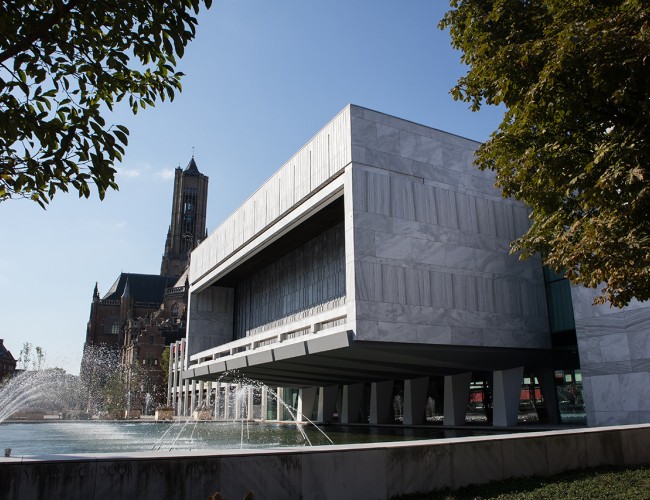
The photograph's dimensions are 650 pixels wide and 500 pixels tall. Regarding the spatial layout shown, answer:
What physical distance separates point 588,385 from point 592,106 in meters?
19.6

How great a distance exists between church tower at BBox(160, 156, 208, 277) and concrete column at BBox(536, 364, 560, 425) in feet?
319

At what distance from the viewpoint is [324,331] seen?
26984mm

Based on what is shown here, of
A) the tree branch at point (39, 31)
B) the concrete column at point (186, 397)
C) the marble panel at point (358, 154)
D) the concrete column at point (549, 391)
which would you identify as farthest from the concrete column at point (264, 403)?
the tree branch at point (39, 31)

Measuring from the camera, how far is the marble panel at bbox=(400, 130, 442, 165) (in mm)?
28203

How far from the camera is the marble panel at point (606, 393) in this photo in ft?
79.5

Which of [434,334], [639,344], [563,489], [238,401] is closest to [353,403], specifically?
[434,334]

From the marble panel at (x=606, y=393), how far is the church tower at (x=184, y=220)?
341 feet

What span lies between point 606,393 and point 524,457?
17593 millimetres

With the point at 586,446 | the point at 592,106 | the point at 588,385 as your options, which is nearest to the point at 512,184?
the point at 592,106

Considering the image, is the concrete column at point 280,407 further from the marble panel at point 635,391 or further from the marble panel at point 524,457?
the marble panel at point 524,457

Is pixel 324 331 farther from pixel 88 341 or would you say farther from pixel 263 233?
pixel 88 341

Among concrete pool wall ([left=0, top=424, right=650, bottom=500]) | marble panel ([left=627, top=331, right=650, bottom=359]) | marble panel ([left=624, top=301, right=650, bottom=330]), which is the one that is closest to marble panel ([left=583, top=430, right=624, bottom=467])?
concrete pool wall ([left=0, top=424, right=650, bottom=500])

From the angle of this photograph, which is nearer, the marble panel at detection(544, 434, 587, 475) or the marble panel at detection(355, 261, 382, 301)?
the marble panel at detection(544, 434, 587, 475)

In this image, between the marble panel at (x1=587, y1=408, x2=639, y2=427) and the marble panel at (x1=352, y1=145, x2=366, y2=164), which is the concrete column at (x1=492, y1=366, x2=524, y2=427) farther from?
the marble panel at (x1=352, y1=145, x2=366, y2=164)
